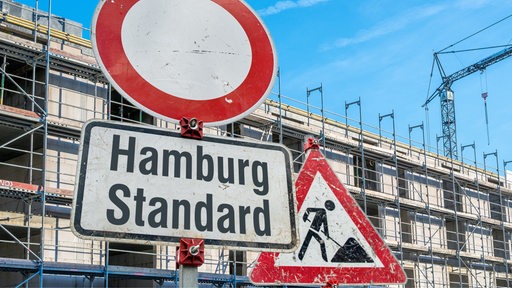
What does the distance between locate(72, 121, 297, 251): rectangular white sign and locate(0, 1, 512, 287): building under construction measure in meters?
8.05

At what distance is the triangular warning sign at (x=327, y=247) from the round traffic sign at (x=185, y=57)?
711 mm

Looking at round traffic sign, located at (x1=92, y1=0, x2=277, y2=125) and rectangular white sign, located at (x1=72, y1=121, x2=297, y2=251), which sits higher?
round traffic sign, located at (x1=92, y1=0, x2=277, y2=125)

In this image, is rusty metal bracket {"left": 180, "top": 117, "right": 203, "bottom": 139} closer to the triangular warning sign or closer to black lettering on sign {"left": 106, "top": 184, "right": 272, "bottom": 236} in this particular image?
black lettering on sign {"left": 106, "top": 184, "right": 272, "bottom": 236}

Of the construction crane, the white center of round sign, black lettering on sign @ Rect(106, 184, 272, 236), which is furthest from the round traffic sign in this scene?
the construction crane

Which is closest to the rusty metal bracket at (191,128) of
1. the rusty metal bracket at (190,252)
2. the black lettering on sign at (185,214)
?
the black lettering on sign at (185,214)

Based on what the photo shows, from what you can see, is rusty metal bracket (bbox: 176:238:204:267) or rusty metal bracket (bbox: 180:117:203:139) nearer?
rusty metal bracket (bbox: 176:238:204:267)

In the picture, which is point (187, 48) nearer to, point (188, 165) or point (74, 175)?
point (188, 165)

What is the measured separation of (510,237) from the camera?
27.3m

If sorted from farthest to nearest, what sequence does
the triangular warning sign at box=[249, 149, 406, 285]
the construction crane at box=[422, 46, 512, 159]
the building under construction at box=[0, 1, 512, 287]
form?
the construction crane at box=[422, 46, 512, 159] < the building under construction at box=[0, 1, 512, 287] < the triangular warning sign at box=[249, 149, 406, 285]

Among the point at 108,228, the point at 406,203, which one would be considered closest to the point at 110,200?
the point at 108,228

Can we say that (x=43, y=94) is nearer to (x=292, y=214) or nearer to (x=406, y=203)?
(x=406, y=203)

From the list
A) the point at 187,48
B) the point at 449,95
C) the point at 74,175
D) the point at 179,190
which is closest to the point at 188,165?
the point at 179,190

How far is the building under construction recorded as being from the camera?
42.3 ft

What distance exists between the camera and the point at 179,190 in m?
2.06
